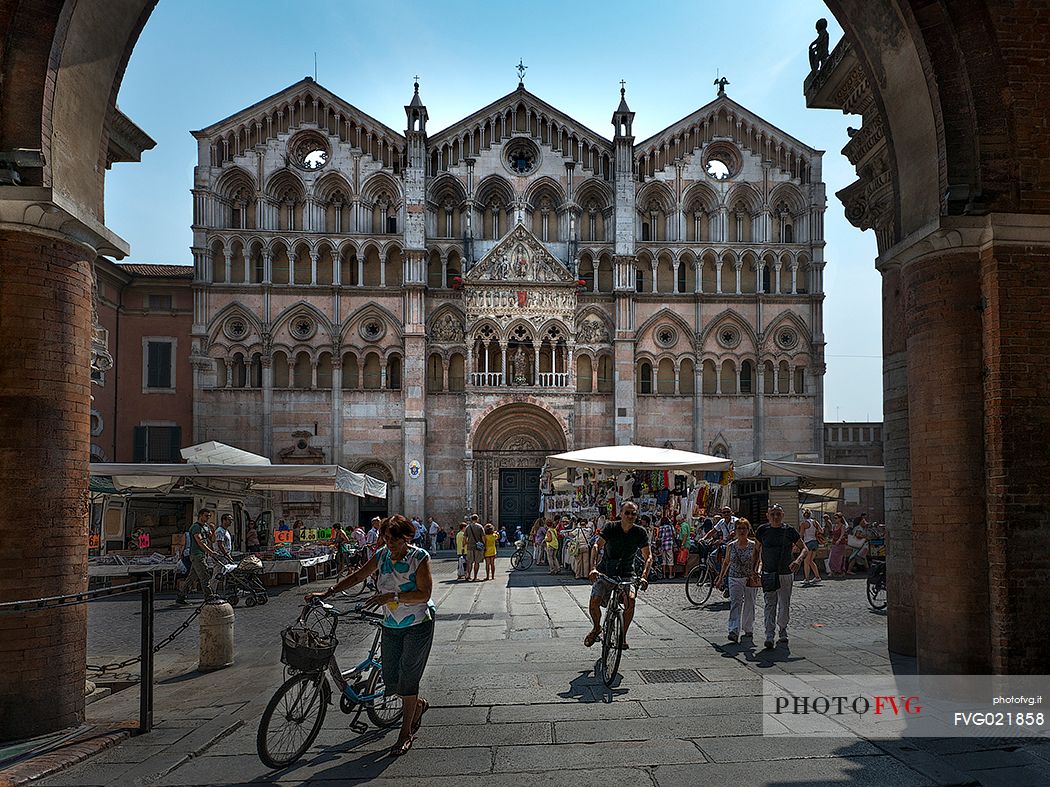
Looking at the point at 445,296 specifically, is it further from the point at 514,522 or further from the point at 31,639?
the point at 31,639

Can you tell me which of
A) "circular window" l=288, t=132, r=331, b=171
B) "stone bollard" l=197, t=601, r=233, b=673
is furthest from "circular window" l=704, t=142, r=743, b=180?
"stone bollard" l=197, t=601, r=233, b=673

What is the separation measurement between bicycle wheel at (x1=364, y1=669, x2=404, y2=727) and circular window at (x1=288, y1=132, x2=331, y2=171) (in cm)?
3228

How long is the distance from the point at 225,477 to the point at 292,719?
46.1ft

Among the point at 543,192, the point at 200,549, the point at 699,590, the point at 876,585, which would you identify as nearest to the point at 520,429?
the point at 543,192

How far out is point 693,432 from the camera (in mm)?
36844

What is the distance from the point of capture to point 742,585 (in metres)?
11.8

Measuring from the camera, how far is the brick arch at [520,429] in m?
36.4

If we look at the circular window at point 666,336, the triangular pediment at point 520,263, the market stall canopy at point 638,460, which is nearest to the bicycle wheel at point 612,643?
the market stall canopy at point 638,460

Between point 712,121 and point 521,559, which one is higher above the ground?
point 712,121

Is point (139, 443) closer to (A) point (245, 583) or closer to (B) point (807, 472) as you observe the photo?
(A) point (245, 583)

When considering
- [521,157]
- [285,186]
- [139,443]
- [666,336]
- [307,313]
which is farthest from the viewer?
[521,157]

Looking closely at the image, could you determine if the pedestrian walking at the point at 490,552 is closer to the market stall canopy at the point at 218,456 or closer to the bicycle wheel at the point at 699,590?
the market stall canopy at the point at 218,456

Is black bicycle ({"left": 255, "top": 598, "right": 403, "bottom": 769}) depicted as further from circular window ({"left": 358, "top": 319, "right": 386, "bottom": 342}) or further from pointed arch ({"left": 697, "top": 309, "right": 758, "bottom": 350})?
pointed arch ({"left": 697, "top": 309, "right": 758, "bottom": 350})

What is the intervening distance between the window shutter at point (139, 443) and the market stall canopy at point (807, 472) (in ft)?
77.5
